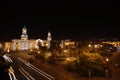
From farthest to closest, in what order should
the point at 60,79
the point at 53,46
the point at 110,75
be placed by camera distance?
the point at 53,46 < the point at 110,75 < the point at 60,79

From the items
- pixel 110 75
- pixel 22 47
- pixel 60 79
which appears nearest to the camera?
pixel 60 79

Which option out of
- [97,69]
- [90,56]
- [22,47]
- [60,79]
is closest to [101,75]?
[97,69]

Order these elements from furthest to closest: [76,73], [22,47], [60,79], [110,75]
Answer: [22,47]
[76,73]
[110,75]
[60,79]

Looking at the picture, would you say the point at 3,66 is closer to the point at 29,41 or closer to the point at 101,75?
the point at 101,75

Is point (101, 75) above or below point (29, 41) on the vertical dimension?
below

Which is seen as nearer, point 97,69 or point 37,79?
point 37,79

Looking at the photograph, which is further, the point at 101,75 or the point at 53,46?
the point at 53,46

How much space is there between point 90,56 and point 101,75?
4.04m

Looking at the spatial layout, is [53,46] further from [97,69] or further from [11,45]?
[11,45]

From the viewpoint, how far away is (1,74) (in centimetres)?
3169

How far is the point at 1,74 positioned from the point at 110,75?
16.0 m

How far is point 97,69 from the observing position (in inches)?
1334

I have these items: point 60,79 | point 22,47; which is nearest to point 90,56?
point 60,79

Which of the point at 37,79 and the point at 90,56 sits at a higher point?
the point at 90,56
